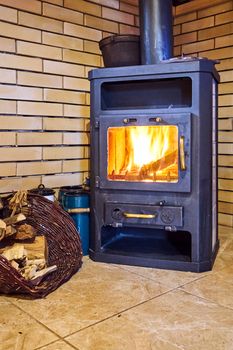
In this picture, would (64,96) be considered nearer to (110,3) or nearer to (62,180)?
(62,180)

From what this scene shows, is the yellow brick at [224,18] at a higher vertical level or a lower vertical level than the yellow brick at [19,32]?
higher

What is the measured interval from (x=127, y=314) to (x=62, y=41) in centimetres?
181

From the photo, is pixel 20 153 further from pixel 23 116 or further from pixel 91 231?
pixel 91 231

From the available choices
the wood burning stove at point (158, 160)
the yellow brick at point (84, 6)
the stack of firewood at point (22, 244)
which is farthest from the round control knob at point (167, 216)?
the yellow brick at point (84, 6)

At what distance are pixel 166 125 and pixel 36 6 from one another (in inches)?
46.4

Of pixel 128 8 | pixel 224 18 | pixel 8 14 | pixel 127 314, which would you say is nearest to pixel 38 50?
pixel 8 14

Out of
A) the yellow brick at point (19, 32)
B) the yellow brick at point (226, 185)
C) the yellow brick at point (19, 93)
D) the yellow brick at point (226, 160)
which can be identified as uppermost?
the yellow brick at point (19, 32)

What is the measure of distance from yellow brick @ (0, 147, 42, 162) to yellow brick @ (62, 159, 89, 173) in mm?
219

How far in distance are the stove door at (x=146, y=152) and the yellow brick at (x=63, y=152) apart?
51 centimetres

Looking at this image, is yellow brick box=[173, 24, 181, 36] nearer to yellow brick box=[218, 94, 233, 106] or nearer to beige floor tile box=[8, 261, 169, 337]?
yellow brick box=[218, 94, 233, 106]

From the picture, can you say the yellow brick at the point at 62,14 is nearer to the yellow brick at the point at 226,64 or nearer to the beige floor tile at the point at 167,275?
the yellow brick at the point at 226,64

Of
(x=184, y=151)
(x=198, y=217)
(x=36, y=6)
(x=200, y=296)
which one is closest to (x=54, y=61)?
(x=36, y=6)

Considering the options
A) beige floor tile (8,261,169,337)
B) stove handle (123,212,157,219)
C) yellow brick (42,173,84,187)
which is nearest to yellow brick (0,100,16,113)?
yellow brick (42,173,84,187)

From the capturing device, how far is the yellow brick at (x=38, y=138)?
2.36 metres
